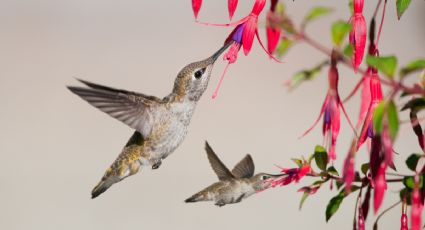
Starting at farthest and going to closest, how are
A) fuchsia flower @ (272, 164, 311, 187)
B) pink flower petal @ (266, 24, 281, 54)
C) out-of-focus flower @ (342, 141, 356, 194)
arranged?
1. fuchsia flower @ (272, 164, 311, 187)
2. pink flower petal @ (266, 24, 281, 54)
3. out-of-focus flower @ (342, 141, 356, 194)

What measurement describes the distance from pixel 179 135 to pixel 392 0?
11.3 feet

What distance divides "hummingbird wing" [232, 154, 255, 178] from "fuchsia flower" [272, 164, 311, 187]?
0.36 m

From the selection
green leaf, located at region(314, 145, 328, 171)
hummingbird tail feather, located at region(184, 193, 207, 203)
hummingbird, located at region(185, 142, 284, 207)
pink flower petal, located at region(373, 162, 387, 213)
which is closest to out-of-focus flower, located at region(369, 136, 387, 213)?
pink flower petal, located at region(373, 162, 387, 213)

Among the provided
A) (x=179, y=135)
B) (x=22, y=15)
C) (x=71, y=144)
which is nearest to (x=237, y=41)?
(x=179, y=135)

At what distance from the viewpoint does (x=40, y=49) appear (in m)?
4.11

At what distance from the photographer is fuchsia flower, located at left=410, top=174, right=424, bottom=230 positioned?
2.40ft

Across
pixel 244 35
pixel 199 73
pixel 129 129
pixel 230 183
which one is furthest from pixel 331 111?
pixel 129 129

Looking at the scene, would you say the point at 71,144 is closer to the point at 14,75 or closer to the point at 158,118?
the point at 14,75

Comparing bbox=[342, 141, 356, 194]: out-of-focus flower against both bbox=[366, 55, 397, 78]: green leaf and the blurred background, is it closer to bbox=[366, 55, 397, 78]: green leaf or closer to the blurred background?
bbox=[366, 55, 397, 78]: green leaf

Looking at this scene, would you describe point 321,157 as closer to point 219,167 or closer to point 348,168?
point 348,168

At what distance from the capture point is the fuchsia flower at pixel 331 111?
686 mm

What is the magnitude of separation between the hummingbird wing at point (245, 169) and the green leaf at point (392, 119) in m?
0.75

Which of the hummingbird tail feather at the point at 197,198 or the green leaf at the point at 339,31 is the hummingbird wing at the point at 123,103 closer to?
the hummingbird tail feather at the point at 197,198

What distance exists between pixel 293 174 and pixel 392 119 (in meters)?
0.36
